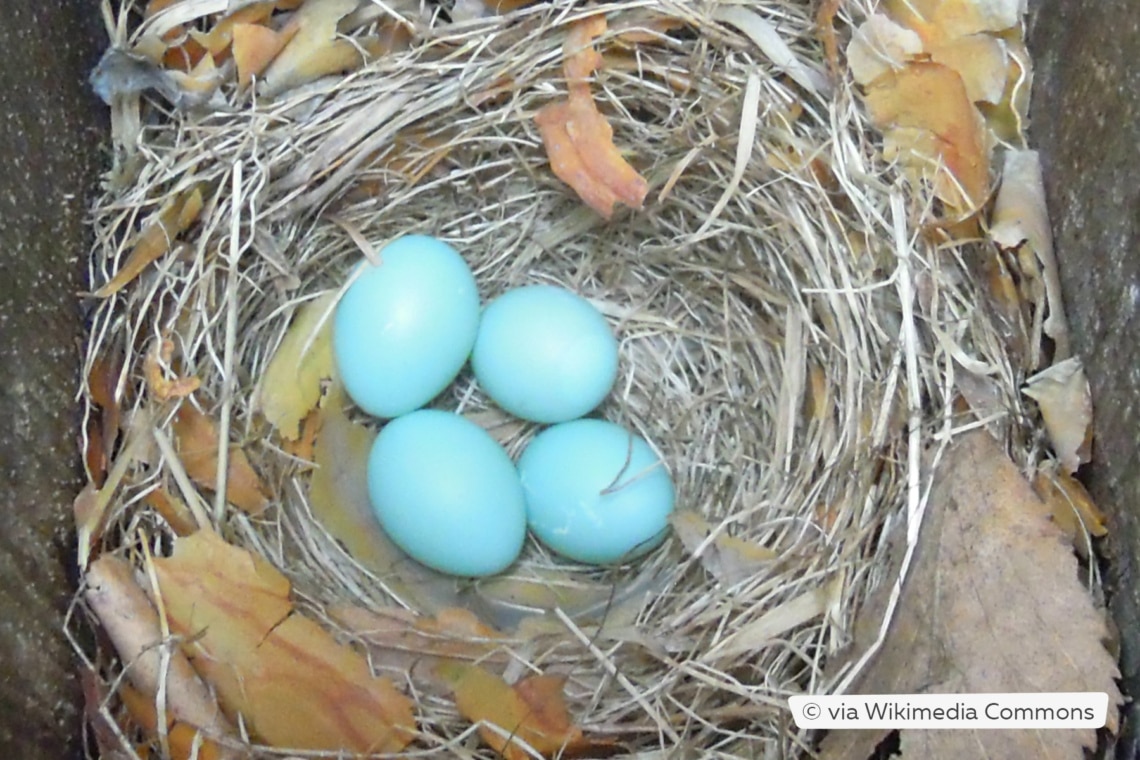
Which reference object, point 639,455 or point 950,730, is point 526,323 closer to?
point 639,455

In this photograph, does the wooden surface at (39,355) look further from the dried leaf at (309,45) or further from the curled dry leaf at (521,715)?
the curled dry leaf at (521,715)

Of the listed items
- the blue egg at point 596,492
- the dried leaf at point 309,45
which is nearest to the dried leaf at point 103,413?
the dried leaf at point 309,45

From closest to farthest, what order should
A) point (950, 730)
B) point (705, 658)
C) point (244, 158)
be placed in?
1. point (950, 730)
2. point (705, 658)
3. point (244, 158)

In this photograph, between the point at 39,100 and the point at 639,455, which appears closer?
the point at 39,100

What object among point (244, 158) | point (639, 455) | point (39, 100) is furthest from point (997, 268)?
point (39, 100)

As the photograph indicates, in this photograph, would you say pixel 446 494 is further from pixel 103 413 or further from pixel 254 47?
pixel 254 47

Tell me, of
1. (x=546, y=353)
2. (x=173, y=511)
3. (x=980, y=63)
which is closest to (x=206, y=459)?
(x=173, y=511)
